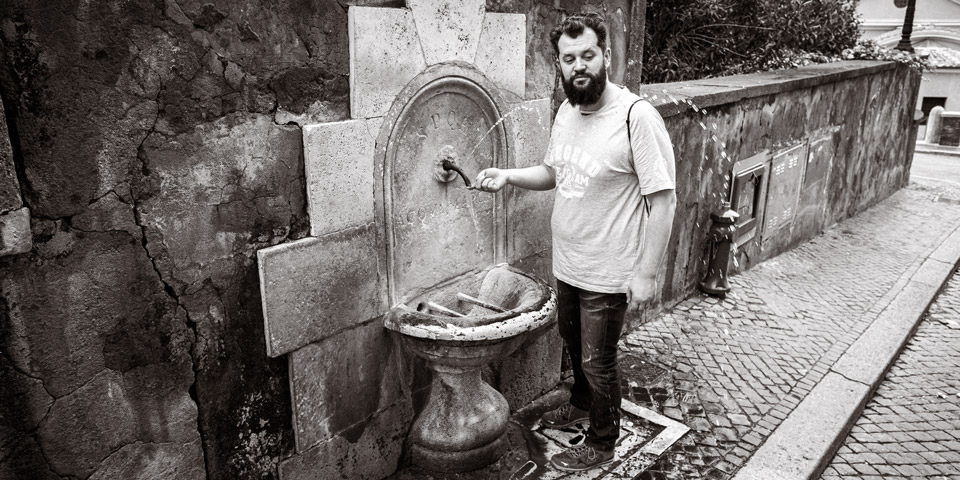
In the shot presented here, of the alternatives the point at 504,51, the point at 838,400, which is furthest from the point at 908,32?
the point at 504,51

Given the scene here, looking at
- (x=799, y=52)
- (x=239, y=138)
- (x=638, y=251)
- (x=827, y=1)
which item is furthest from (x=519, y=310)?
(x=827, y=1)

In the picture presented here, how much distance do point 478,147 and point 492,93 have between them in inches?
12.4

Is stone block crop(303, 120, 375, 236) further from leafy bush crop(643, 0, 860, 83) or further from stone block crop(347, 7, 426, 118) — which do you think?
leafy bush crop(643, 0, 860, 83)

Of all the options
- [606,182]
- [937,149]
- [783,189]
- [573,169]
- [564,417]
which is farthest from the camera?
[937,149]

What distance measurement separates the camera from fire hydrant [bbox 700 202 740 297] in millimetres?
6363

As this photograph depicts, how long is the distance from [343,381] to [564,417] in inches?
58.7

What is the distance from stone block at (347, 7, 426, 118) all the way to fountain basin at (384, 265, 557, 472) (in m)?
1.04

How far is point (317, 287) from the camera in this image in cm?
310

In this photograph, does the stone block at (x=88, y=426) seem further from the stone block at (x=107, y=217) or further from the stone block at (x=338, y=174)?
the stone block at (x=338, y=174)

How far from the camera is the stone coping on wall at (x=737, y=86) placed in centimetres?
562

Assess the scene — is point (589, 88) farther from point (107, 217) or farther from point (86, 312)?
point (86, 312)

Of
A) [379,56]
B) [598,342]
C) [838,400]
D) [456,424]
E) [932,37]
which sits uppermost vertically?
[932,37]

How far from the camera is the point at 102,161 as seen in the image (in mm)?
2322

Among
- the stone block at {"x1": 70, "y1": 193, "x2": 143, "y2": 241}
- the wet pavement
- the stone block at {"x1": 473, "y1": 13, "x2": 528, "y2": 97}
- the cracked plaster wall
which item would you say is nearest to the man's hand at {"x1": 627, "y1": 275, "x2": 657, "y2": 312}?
the wet pavement
